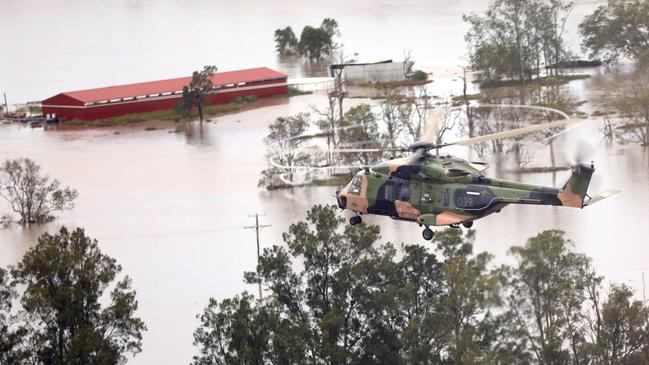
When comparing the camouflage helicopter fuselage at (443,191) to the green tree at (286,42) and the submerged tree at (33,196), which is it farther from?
the green tree at (286,42)

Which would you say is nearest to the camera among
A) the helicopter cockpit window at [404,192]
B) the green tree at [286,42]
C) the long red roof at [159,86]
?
the helicopter cockpit window at [404,192]

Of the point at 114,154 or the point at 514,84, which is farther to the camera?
the point at 514,84

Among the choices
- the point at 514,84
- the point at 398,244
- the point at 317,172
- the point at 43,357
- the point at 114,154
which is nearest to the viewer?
the point at 43,357

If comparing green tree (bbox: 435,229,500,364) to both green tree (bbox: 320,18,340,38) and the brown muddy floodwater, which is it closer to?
the brown muddy floodwater

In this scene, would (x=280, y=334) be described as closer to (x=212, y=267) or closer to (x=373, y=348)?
(x=373, y=348)

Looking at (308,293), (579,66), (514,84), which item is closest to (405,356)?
(308,293)

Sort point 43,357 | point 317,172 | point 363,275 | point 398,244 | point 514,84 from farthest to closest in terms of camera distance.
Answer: point 514,84 → point 317,172 → point 398,244 → point 363,275 → point 43,357

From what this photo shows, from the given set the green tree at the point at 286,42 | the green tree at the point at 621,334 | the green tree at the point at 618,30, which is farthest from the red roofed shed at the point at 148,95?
the green tree at the point at 621,334
